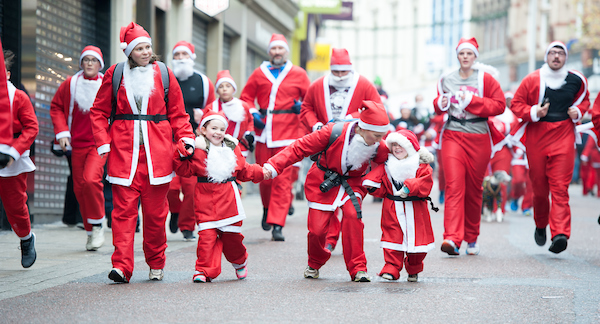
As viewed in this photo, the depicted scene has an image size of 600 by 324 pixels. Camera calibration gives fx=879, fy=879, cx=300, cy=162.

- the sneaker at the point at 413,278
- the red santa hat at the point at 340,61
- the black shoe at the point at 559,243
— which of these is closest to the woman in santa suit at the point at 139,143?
the sneaker at the point at 413,278

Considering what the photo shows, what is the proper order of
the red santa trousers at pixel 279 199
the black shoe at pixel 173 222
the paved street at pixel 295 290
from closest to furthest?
the paved street at pixel 295 290 → the red santa trousers at pixel 279 199 → the black shoe at pixel 173 222

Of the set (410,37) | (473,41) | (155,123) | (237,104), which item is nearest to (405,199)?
(155,123)

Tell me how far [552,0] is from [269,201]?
45.2 m

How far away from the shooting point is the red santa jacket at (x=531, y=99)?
848 centimetres

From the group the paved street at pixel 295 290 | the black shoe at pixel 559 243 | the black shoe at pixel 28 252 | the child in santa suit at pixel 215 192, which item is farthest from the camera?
the black shoe at pixel 559 243

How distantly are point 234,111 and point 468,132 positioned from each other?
2584 mm

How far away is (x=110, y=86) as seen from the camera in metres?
6.46

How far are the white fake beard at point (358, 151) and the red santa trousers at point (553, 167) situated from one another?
8.13ft

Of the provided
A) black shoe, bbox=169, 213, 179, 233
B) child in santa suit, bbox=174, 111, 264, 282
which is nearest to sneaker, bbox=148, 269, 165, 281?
child in santa suit, bbox=174, 111, 264, 282

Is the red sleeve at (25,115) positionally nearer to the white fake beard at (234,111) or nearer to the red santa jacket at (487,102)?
the white fake beard at (234,111)

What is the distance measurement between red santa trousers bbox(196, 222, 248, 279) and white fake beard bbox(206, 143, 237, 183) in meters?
0.38

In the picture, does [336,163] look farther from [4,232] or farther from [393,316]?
[4,232]

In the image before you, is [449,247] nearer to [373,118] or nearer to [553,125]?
[553,125]

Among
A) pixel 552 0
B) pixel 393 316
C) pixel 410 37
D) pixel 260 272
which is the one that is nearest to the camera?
pixel 393 316
